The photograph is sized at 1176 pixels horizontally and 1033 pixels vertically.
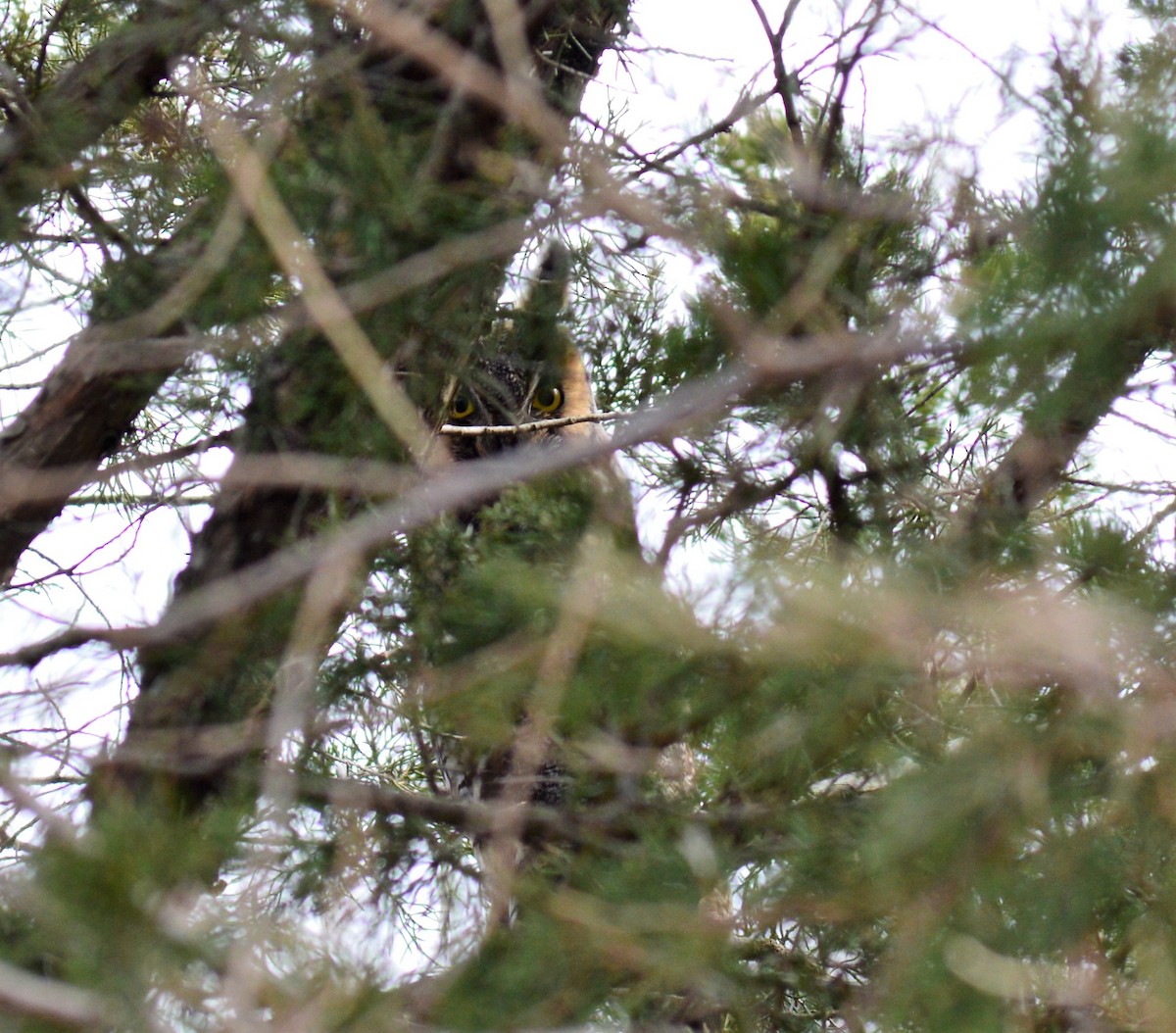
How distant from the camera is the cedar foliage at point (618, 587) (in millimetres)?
870

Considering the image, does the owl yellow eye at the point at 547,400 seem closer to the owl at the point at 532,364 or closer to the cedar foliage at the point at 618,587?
the owl at the point at 532,364

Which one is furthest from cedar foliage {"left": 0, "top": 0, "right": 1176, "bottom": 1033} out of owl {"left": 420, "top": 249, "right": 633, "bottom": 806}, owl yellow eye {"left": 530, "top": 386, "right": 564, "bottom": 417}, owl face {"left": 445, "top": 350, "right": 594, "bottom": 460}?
owl yellow eye {"left": 530, "top": 386, "right": 564, "bottom": 417}

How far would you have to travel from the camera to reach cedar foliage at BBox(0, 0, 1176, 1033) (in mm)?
870

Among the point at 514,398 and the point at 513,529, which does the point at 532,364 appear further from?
the point at 514,398

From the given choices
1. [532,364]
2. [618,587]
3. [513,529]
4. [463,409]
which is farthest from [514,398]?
[618,587]

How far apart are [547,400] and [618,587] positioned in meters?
2.07

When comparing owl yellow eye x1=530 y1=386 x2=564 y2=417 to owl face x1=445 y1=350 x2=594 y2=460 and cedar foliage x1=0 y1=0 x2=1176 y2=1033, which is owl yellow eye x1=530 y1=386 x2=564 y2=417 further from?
cedar foliage x1=0 y1=0 x2=1176 y2=1033

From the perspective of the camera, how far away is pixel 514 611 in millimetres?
1129

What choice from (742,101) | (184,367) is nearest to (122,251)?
(184,367)

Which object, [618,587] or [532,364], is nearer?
[618,587]

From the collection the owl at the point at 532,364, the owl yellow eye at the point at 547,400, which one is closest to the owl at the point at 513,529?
the owl at the point at 532,364

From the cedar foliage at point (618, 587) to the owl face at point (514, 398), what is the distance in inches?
10.2

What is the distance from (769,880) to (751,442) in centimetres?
44

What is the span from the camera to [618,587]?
1033 millimetres
